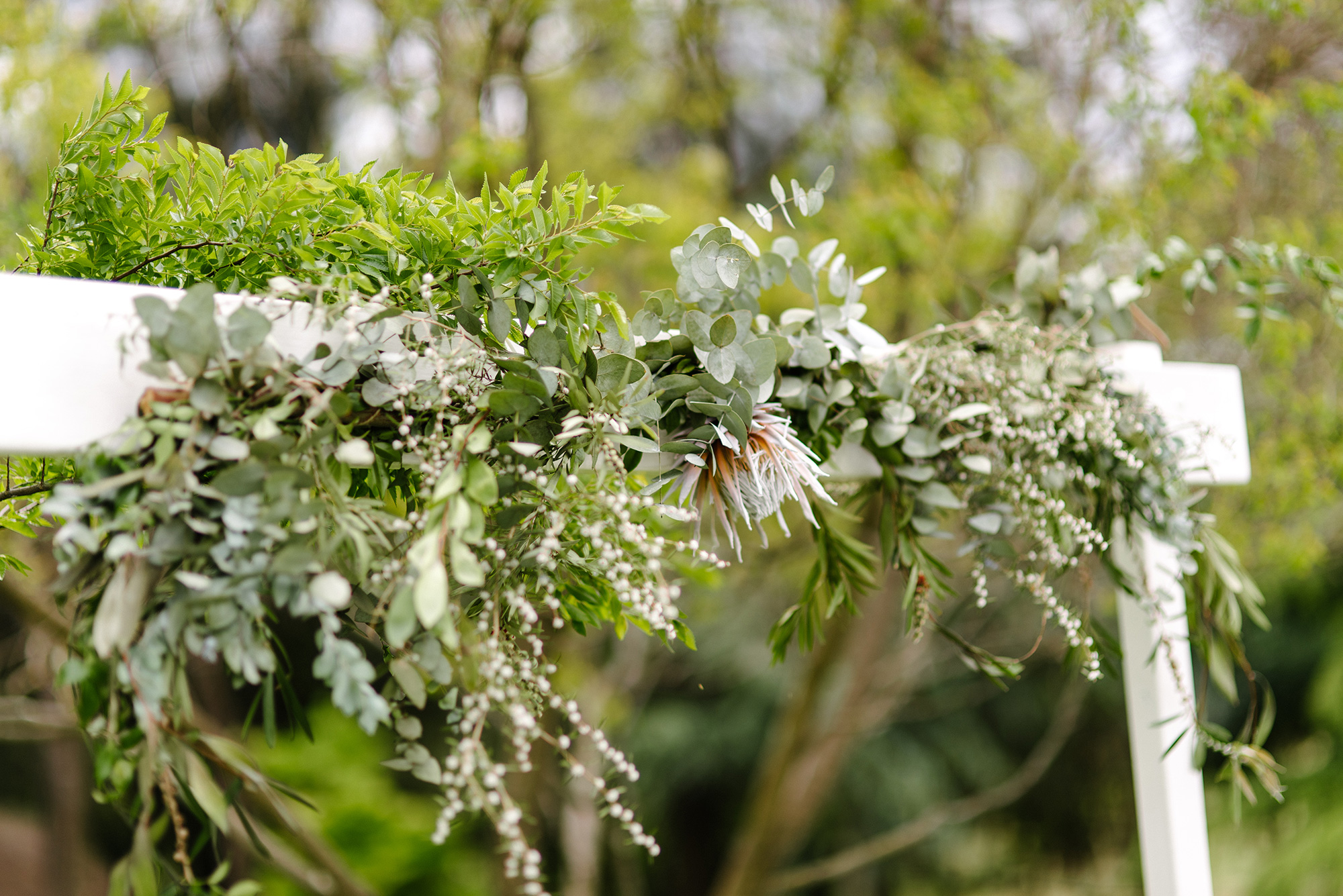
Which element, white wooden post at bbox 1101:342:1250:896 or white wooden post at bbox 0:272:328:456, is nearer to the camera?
white wooden post at bbox 0:272:328:456

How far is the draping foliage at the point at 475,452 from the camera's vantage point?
1.87 feet

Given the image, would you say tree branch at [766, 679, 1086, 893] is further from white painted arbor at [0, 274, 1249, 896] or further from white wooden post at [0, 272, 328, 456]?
white wooden post at [0, 272, 328, 456]

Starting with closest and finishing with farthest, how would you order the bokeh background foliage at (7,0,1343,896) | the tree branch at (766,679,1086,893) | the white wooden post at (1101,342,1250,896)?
the white wooden post at (1101,342,1250,896) → the bokeh background foliage at (7,0,1343,896) → the tree branch at (766,679,1086,893)

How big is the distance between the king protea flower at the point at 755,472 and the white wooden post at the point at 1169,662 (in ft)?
1.85

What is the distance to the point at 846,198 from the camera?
8.79 feet

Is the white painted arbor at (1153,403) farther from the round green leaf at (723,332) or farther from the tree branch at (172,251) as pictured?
the round green leaf at (723,332)

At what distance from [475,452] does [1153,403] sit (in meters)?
0.94

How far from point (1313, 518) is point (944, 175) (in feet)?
4.92

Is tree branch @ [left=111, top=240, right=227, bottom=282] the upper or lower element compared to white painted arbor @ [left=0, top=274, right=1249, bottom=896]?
upper

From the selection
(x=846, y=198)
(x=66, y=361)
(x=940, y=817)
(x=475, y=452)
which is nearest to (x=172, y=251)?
(x=66, y=361)

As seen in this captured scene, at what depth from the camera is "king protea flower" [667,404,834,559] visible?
0.76 m

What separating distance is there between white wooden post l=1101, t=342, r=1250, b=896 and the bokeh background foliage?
290 mm

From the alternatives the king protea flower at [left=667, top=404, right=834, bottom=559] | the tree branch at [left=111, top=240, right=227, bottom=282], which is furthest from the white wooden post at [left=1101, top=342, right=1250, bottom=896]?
the tree branch at [left=111, top=240, right=227, bottom=282]

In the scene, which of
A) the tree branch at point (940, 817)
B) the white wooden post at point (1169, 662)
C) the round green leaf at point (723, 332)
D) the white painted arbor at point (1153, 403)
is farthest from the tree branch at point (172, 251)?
the tree branch at point (940, 817)
